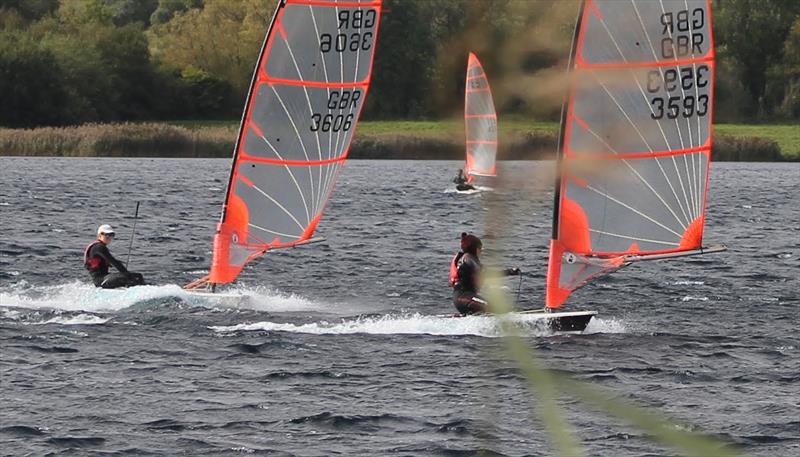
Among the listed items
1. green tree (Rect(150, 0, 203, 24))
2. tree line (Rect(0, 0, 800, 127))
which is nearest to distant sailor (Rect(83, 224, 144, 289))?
tree line (Rect(0, 0, 800, 127))

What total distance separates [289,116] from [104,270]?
4.31 metres

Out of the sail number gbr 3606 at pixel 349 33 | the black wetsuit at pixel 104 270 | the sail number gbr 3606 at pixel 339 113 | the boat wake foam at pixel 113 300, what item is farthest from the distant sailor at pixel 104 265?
the sail number gbr 3606 at pixel 349 33

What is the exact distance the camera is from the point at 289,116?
24109 millimetres

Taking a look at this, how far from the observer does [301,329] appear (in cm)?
2073

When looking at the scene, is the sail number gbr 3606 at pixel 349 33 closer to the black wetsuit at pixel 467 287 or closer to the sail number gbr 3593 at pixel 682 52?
the black wetsuit at pixel 467 287

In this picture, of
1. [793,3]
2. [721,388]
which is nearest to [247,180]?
[721,388]

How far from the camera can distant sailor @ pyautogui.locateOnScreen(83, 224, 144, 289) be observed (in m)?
21.9

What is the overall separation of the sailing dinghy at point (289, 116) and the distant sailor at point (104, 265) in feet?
5.73

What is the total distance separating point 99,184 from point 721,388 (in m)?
44.6

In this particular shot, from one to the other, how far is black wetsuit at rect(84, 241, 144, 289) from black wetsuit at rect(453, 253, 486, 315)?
18.6 feet

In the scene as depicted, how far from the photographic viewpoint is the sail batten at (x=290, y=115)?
23797 mm

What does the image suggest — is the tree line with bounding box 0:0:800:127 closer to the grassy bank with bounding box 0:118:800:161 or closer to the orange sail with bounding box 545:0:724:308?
the grassy bank with bounding box 0:118:800:161

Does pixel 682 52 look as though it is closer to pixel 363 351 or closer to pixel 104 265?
pixel 363 351

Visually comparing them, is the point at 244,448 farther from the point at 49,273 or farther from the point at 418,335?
the point at 49,273
